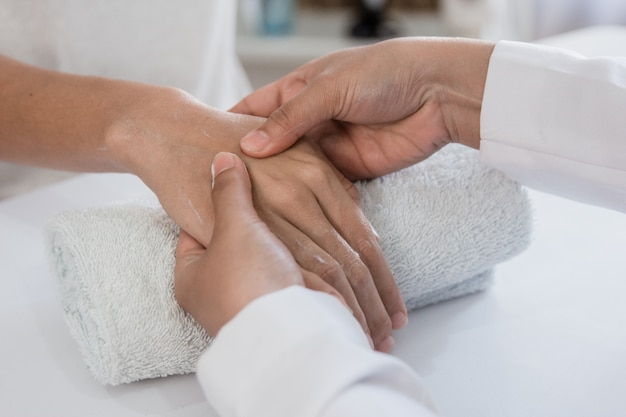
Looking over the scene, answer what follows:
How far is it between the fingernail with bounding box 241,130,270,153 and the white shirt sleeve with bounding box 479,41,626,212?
0.23m

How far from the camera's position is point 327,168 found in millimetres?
776

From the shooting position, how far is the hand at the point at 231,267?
0.57 m

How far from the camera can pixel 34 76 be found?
2.88 feet

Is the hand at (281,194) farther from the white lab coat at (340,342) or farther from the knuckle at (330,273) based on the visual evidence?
the white lab coat at (340,342)

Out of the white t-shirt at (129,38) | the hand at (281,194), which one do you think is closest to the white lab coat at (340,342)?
the hand at (281,194)

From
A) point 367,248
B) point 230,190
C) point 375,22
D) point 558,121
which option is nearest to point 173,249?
point 230,190

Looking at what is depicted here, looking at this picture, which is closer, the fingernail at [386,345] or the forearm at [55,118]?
the fingernail at [386,345]

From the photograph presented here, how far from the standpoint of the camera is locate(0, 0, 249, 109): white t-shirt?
1.07 metres

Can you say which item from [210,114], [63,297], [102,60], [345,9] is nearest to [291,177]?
[210,114]

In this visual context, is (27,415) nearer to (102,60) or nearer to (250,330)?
(250,330)

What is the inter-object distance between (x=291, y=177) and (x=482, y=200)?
19cm

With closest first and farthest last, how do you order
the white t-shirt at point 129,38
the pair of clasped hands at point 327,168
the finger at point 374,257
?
the pair of clasped hands at point 327,168 < the finger at point 374,257 < the white t-shirt at point 129,38

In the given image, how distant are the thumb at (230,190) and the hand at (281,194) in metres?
0.02

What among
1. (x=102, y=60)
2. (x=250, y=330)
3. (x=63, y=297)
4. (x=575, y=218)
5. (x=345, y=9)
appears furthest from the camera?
(x=345, y=9)
